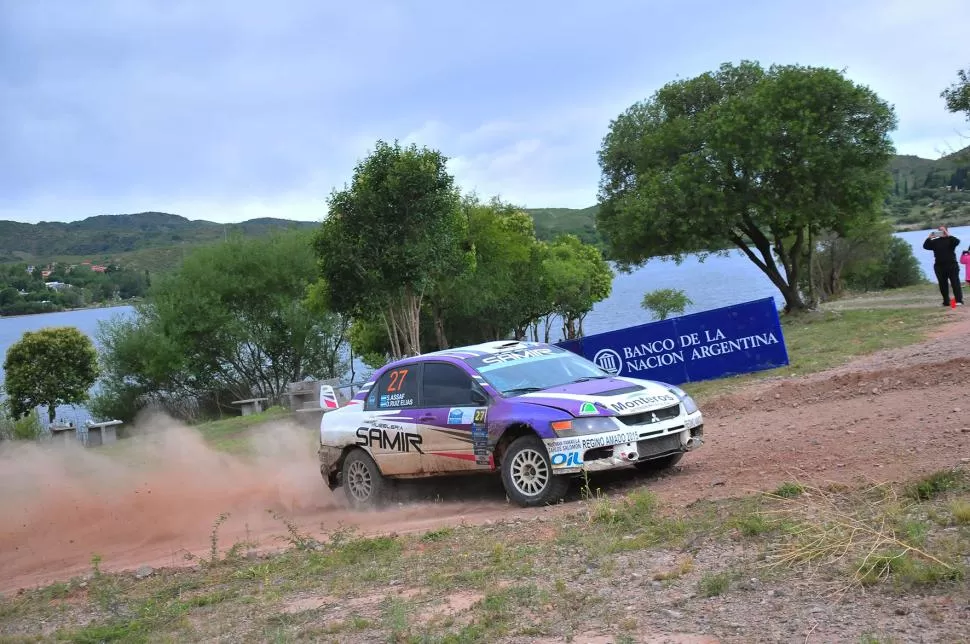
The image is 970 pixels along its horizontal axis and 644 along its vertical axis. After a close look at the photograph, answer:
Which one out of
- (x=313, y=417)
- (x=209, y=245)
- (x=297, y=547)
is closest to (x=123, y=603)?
(x=297, y=547)

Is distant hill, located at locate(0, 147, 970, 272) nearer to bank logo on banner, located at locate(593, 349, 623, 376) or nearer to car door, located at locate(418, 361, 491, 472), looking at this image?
bank logo on banner, located at locate(593, 349, 623, 376)

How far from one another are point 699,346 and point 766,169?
9.33 metres

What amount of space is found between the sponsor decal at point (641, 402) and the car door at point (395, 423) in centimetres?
230

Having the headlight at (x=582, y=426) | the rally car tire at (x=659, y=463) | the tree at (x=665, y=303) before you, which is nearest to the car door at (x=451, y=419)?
the headlight at (x=582, y=426)

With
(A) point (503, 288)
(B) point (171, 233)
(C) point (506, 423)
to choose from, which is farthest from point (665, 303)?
(B) point (171, 233)

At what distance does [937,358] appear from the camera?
14102 millimetres

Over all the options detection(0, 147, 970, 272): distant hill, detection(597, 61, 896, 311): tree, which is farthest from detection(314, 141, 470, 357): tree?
detection(0, 147, 970, 272): distant hill

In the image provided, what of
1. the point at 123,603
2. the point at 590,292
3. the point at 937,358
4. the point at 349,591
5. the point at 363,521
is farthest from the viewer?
the point at 590,292

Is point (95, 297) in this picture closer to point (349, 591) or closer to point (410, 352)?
point (410, 352)

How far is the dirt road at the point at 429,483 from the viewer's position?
8.62 metres

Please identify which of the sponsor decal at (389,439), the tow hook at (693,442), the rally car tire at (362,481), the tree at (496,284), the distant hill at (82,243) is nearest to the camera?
the tow hook at (693,442)

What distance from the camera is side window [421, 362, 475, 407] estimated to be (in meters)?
9.91

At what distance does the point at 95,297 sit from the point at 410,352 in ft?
253

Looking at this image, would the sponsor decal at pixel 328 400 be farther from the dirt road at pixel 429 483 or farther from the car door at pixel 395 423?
the dirt road at pixel 429 483
